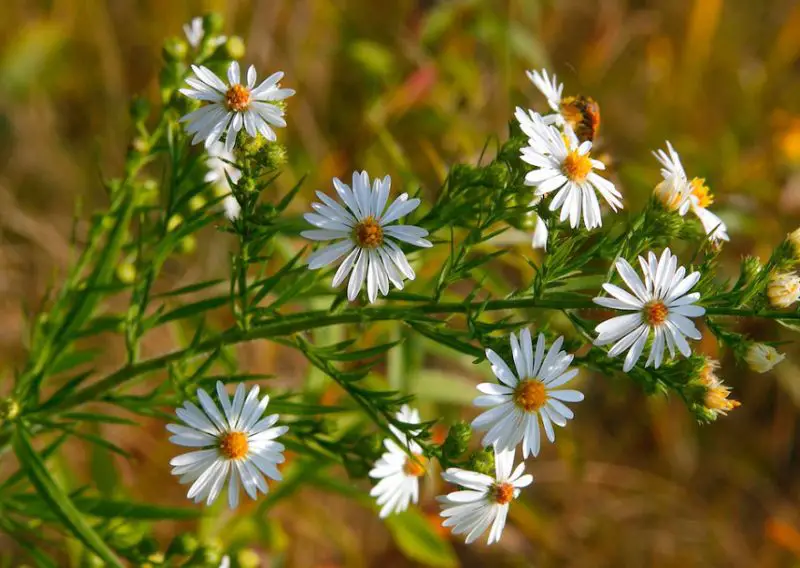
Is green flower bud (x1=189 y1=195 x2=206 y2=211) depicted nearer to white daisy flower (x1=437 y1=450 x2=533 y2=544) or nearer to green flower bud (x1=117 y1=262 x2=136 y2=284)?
green flower bud (x1=117 y1=262 x2=136 y2=284)

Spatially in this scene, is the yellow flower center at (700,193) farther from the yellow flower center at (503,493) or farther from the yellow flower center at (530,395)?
the yellow flower center at (503,493)

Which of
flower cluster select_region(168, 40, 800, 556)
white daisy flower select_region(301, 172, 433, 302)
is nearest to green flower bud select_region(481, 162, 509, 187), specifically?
flower cluster select_region(168, 40, 800, 556)

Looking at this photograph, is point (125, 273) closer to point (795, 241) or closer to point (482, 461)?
point (482, 461)

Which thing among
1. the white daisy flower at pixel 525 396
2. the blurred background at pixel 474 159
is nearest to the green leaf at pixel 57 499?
the white daisy flower at pixel 525 396

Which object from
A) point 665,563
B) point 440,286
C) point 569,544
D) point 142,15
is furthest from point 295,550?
point 142,15

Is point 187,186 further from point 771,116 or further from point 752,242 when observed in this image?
point 771,116

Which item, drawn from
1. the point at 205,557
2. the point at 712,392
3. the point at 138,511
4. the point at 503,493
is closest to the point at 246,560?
the point at 205,557
